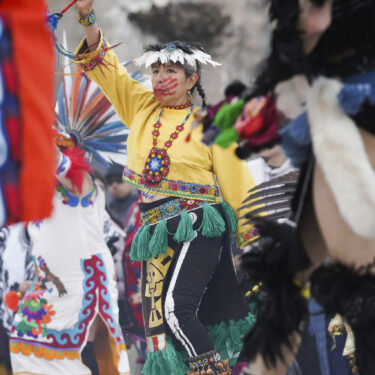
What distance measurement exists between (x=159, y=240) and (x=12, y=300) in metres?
1.84

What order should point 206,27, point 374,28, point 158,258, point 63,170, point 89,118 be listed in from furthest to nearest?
1. point 206,27
2. point 89,118
3. point 63,170
4. point 158,258
5. point 374,28

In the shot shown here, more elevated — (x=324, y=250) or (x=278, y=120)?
(x=278, y=120)

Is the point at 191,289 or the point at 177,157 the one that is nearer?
the point at 191,289

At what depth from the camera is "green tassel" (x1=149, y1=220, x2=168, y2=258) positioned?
448cm

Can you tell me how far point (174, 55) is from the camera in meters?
4.77

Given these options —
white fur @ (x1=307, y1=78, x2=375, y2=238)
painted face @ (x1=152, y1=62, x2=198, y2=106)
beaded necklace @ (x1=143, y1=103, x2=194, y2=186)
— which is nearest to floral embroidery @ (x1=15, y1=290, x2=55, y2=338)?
beaded necklace @ (x1=143, y1=103, x2=194, y2=186)

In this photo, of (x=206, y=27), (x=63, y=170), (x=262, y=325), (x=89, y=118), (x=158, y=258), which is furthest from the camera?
(x=206, y=27)

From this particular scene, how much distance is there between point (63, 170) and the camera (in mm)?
5293

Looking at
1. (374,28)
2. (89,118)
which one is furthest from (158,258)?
(374,28)

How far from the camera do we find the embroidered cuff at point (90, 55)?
4582 millimetres

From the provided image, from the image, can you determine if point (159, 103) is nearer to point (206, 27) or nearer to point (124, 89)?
point (124, 89)

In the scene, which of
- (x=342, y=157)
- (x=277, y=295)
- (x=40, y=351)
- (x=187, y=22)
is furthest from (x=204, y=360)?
(x=187, y=22)

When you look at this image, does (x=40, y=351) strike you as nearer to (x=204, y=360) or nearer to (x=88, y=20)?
(x=204, y=360)

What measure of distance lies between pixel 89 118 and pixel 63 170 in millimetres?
830
